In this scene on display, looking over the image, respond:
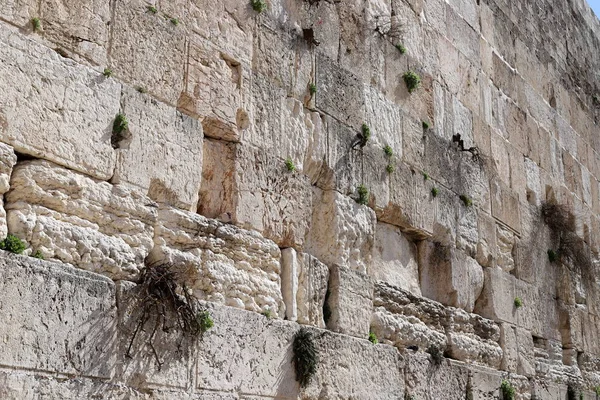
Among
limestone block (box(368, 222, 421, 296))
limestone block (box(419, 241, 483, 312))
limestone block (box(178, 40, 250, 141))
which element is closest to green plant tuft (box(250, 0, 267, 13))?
limestone block (box(178, 40, 250, 141))

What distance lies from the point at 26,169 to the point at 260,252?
167 cm

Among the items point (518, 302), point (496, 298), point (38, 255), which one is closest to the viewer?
point (38, 255)

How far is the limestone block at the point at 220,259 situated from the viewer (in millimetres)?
4895

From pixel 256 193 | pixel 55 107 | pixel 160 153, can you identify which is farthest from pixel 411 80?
pixel 55 107

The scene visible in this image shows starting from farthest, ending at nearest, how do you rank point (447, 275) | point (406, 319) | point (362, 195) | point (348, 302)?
point (447, 275)
point (406, 319)
point (362, 195)
point (348, 302)

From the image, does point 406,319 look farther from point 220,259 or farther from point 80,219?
point 80,219

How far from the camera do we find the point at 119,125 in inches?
186

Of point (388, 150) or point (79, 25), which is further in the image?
point (388, 150)

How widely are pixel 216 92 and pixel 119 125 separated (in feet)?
2.91

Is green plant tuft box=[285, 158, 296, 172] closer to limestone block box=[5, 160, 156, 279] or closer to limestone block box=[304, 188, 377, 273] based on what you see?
limestone block box=[304, 188, 377, 273]

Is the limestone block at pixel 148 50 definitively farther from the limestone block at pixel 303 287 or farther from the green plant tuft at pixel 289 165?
the limestone block at pixel 303 287

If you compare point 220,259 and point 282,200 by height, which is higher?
point 282,200

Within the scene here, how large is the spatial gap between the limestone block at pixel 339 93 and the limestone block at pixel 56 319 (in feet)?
8.21

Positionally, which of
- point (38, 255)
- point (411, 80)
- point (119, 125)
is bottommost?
point (38, 255)
